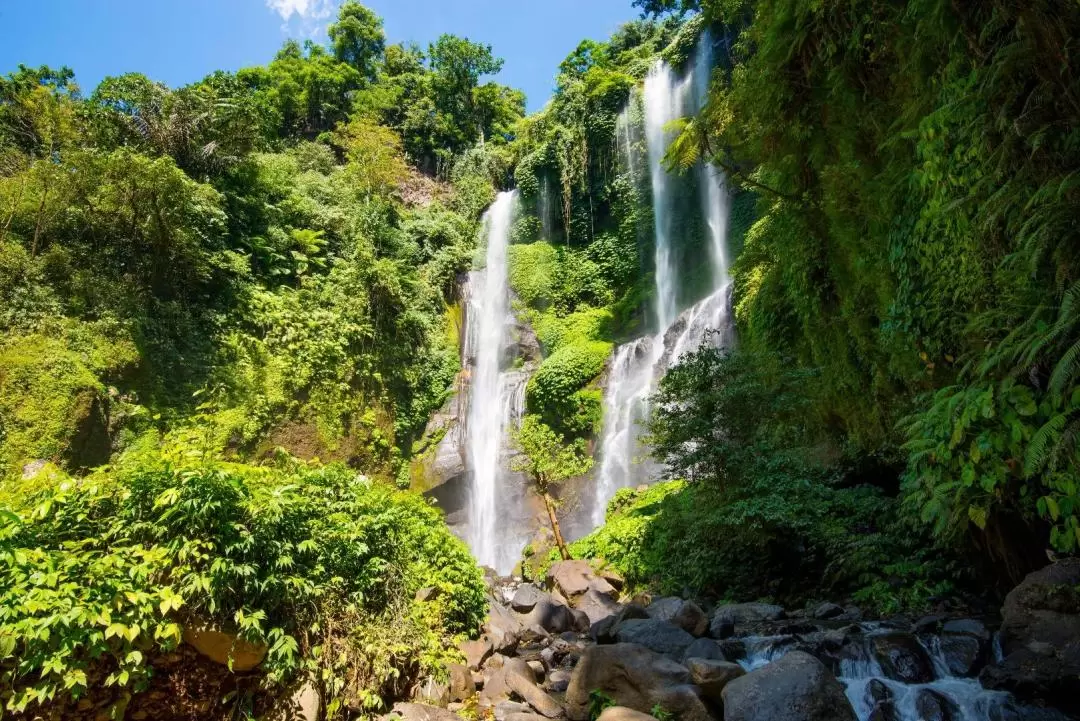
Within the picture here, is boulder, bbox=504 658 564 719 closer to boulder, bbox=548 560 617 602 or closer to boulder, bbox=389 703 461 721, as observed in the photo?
boulder, bbox=389 703 461 721

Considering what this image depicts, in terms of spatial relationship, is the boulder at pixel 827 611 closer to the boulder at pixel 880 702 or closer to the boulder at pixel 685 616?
the boulder at pixel 685 616

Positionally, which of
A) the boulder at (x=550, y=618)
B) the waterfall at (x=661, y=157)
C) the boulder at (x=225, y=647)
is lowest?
the boulder at (x=550, y=618)

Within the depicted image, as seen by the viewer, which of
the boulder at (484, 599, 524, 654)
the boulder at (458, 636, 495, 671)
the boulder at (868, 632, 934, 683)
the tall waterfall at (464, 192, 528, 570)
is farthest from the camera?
the tall waterfall at (464, 192, 528, 570)

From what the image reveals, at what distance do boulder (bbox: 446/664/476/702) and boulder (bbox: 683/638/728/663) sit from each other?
211 cm

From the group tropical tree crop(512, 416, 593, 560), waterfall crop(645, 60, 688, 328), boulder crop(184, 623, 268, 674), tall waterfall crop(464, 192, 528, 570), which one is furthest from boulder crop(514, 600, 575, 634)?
waterfall crop(645, 60, 688, 328)

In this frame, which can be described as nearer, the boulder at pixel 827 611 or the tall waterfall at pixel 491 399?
the boulder at pixel 827 611

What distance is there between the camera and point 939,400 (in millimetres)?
3471

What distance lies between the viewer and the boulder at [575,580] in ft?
36.6

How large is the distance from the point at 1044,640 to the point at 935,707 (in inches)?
41.3

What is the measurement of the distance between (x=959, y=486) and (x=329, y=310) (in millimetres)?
16610

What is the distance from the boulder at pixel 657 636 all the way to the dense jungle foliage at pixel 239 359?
176 centimetres

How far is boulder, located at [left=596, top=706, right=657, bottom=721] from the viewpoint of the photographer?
464 cm

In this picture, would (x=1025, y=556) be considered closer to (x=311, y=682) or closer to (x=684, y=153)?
(x=311, y=682)

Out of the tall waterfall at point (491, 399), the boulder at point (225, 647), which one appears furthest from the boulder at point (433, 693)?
the tall waterfall at point (491, 399)
